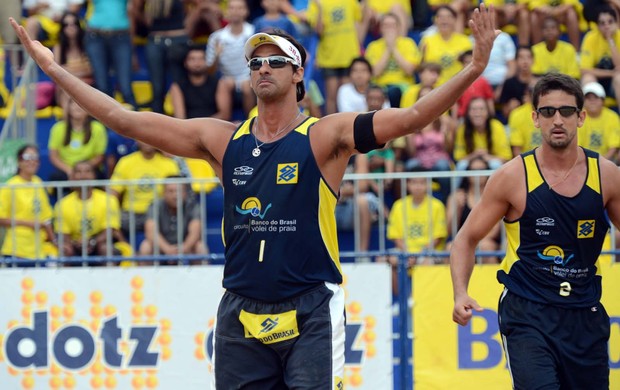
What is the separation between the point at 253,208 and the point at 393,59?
8.82 m

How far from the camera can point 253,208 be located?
5828 millimetres

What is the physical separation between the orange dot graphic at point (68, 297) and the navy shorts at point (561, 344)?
4.33 m

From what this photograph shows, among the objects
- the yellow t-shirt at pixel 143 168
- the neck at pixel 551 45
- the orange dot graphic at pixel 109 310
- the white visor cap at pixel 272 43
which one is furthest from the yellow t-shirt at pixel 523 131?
the white visor cap at pixel 272 43

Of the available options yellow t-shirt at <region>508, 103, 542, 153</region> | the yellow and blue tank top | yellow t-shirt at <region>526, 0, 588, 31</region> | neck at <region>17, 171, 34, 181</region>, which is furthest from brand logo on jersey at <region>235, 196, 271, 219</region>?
yellow t-shirt at <region>526, 0, 588, 31</region>

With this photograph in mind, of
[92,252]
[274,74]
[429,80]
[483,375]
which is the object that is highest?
[429,80]

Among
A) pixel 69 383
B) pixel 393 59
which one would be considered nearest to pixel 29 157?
pixel 69 383

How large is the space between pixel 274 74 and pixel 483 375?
13.0 ft

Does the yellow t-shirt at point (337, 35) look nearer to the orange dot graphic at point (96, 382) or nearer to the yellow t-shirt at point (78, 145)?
the yellow t-shirt at point (78, 145)

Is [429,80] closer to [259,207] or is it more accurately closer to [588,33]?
[588,33]

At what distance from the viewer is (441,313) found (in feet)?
29.7

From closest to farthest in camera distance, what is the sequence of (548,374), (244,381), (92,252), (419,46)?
(244,381) < (548,374) < (92,252) < (419,46)

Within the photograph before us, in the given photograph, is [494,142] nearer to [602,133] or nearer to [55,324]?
[602,133]

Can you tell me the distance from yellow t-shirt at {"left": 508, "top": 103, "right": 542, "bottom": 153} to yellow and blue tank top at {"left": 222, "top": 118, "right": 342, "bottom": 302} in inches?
279

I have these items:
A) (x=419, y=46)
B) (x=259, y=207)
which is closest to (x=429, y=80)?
(x=419, y=46)
